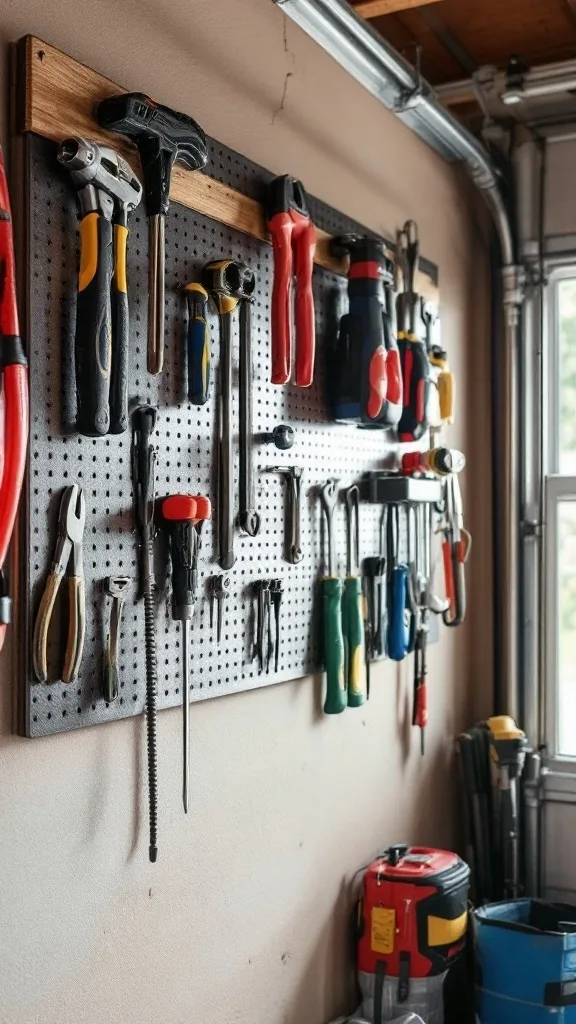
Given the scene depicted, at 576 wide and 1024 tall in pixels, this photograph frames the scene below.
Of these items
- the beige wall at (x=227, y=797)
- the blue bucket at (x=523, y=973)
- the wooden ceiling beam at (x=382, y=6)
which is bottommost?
the blue bucket at (x=523, y=973)

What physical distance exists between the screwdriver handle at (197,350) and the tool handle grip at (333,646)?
0.60m

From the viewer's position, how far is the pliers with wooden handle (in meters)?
1.32

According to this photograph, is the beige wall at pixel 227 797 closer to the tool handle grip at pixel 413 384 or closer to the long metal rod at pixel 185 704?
the long metal rod at pixel 185 704

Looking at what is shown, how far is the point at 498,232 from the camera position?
2.97m

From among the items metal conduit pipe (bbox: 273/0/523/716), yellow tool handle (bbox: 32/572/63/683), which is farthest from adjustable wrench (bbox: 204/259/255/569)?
Result: metal conduit pipe (bbox: 273/0/523/716)

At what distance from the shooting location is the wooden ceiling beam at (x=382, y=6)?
230 cm

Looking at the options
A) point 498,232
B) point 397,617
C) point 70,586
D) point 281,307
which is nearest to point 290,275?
point 281,307

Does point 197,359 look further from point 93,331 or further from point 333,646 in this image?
point 333,646

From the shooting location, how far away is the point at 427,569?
262 cm

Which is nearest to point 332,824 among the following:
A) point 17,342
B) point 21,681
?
point 21,681

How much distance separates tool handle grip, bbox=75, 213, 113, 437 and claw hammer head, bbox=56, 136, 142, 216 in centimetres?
5

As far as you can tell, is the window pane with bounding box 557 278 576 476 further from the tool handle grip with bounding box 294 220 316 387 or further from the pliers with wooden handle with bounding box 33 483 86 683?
the pliers with wooden handle with bounding box 33 483 86 683

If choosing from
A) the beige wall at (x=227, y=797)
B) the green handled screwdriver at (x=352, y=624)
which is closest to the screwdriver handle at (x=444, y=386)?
the beige wall at (x=227, y=797)

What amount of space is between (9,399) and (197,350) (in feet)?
1.61
